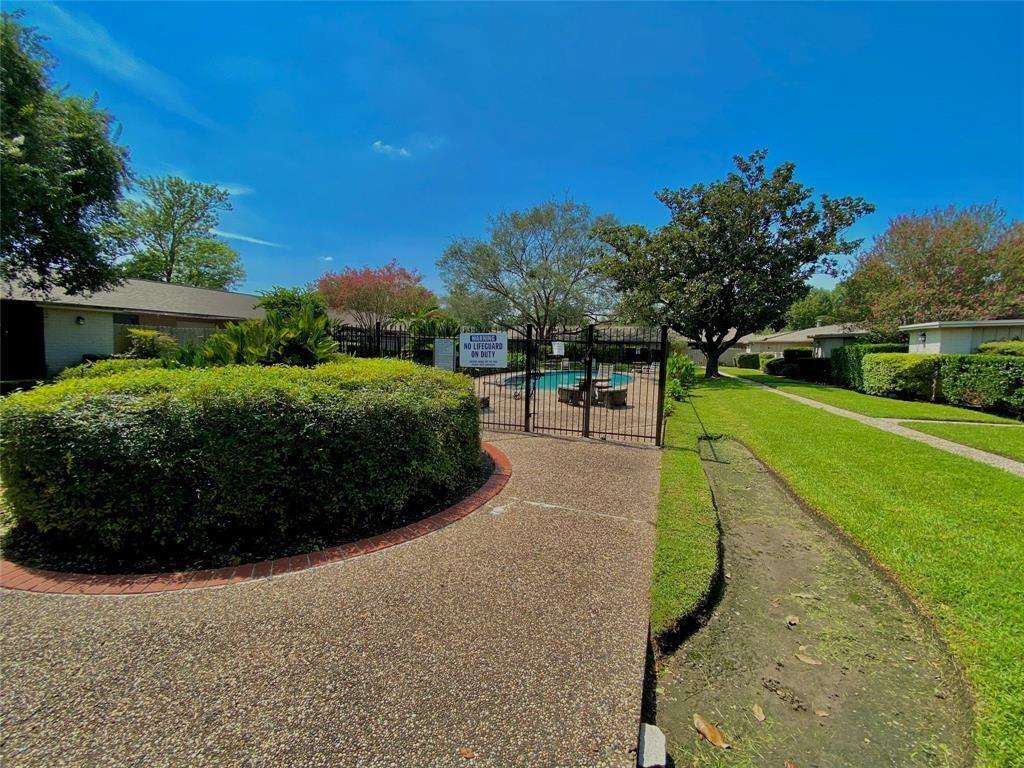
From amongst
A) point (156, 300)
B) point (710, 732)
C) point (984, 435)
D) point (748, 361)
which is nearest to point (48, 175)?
point (156, 300)

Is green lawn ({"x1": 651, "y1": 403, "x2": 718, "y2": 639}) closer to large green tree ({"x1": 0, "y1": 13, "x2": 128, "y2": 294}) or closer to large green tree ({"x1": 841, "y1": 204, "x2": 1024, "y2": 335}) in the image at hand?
large green tree ({"x1": 0, "y1": 13, "x2": 128, "y2": 294})

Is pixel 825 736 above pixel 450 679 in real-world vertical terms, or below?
below

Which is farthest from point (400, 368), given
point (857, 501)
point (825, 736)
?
point (857, 501)

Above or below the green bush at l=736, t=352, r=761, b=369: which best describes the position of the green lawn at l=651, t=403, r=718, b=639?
below

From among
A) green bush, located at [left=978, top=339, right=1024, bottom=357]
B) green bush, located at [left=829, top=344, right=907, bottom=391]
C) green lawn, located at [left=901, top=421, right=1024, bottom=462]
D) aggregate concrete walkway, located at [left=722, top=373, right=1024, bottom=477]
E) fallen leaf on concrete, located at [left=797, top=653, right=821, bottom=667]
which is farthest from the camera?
green bush, located at [left=829, top=344, right=907, bottom=391]

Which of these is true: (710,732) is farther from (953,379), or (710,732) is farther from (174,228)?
(174,228)

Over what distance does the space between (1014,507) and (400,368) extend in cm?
745

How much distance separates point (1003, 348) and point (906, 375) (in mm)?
2175

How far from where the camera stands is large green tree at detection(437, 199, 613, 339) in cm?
2241

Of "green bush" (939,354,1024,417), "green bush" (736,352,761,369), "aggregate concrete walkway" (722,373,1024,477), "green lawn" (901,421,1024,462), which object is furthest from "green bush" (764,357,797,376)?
"green lawn" (901,421,1024,462)

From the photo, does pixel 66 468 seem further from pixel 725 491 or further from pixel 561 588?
pixel 725 491

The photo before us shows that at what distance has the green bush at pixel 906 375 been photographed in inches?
506

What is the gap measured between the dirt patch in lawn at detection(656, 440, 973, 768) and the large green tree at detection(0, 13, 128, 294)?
15003 mm

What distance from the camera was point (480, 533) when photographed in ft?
12.0
